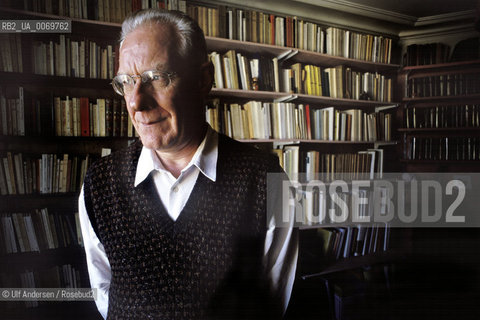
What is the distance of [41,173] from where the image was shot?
107cm

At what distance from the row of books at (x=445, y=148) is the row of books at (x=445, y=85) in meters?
0.17

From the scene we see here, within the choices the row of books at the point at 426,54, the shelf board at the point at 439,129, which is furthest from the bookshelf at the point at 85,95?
the row of books at the point at 426,54

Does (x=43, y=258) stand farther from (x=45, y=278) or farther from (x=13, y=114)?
(x=13, y=114)

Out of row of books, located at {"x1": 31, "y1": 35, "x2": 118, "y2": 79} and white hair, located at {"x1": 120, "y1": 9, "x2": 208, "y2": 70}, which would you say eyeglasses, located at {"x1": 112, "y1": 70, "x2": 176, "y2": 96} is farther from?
row of books, located at {"x1": 31, "y1": 35, "x2": 118, "y2": 79}

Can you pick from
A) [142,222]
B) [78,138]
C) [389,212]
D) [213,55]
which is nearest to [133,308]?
[142,222]

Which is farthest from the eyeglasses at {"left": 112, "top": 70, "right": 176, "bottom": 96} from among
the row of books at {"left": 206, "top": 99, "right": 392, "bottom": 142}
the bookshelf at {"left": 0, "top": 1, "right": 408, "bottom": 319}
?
the row of books at {"left": 206, "top": 99, "right": 392, "bottom": 142}

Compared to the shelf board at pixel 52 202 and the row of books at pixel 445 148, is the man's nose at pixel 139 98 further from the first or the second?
the row of books at pixel 445 148

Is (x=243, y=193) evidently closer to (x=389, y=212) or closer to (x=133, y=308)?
(x=133, y=308)

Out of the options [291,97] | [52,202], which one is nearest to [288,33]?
[291,97]

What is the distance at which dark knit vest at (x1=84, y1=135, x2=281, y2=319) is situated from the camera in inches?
24.1

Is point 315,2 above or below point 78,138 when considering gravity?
above

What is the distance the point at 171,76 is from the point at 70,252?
3.46ft

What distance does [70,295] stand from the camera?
3.40 ft

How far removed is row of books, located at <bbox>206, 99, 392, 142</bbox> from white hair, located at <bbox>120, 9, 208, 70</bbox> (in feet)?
2.32
